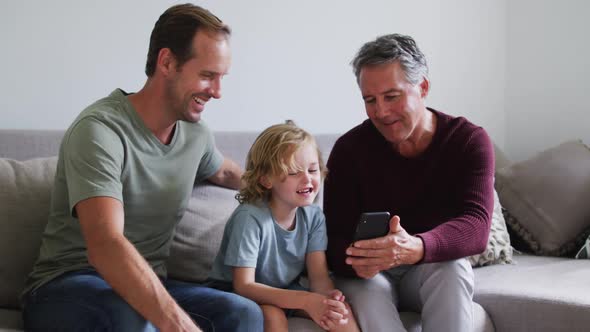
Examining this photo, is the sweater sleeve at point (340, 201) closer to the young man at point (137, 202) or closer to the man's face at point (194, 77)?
the young man at point (137, 202)

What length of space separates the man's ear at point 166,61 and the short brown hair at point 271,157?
299 millimetres

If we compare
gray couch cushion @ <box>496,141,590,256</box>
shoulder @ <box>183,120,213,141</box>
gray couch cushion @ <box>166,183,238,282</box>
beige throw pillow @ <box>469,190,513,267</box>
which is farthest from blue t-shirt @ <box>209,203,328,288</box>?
gray couch cushion @ <box>496,141,590,256</box>

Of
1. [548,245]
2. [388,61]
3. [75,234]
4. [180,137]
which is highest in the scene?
[388,61]

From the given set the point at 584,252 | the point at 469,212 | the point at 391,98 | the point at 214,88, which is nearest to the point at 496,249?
the point at 584,252

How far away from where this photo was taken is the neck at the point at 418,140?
2.17 metres

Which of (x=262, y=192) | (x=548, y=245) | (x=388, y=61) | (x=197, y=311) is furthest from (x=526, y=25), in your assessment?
(x=197, y=311)

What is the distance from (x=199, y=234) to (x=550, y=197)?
4.61 ft

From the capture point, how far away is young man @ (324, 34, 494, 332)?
6.20ft

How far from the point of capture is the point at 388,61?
6.72ft

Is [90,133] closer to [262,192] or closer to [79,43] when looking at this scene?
[262,192]

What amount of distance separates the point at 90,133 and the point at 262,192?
1.61ft

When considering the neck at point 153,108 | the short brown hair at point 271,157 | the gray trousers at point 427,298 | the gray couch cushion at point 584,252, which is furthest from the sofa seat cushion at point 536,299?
the neck at point 153,108

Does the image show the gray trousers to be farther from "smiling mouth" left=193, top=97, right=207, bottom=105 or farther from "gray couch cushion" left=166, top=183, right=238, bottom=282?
"smiling mouth" left=193, top=97, right=207, bottom=105

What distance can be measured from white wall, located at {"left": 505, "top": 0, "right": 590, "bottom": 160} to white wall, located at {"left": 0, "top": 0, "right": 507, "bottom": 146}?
0.23 feet
